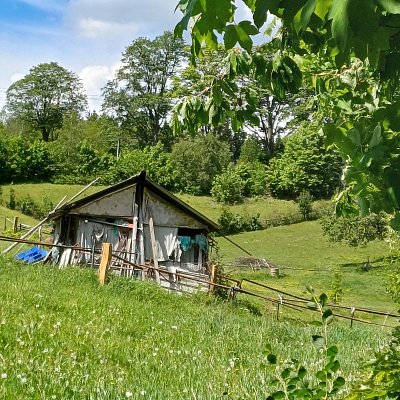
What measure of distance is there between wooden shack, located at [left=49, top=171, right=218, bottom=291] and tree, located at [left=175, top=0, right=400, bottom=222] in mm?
18603

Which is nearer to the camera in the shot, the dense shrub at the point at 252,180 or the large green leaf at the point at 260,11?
the large green leaf at the point at 260,11

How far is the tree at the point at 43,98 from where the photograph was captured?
251ft

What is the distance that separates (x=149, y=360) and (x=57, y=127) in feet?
248

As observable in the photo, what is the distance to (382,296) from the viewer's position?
96.6 ft

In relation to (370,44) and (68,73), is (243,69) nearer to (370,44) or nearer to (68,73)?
(370,44)

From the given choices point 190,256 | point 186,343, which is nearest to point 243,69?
point 186,343

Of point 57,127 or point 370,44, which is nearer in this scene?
point 370,44

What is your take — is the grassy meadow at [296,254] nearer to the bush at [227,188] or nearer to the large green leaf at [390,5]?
the bush at [227,188]

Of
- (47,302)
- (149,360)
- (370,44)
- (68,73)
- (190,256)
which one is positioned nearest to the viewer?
(370,44)

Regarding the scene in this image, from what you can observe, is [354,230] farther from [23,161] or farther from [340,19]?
[340,19]

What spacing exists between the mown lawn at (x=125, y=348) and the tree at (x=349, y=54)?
951 mm

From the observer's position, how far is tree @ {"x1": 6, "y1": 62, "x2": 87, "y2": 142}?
7650cm

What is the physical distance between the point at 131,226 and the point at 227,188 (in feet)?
114

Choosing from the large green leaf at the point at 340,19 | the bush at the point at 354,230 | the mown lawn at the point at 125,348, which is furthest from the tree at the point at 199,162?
the large green leaf at the point at 340,19
